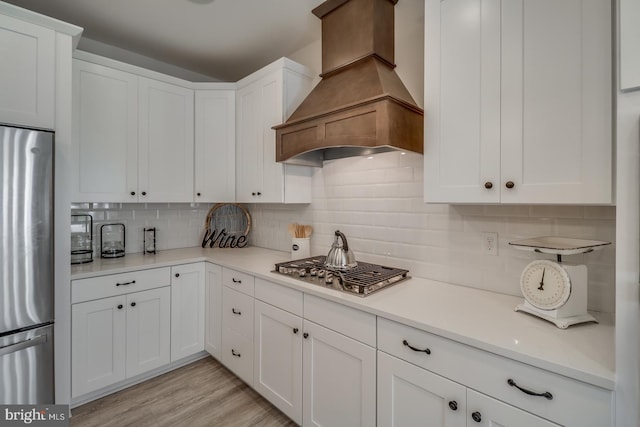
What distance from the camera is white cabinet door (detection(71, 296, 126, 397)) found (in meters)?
1.96

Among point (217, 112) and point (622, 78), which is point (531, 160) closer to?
point (622, 78)

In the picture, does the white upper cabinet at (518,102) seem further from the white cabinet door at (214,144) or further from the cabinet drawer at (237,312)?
the white cabinet door at (214,144)

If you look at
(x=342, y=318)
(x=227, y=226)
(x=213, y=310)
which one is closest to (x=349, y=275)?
(x=342, y=318)

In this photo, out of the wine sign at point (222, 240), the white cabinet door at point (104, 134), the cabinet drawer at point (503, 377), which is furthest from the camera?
the wine sign at point (222, 240)

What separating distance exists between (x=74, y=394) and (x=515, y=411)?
251 cm

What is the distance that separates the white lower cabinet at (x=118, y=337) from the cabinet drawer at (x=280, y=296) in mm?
907

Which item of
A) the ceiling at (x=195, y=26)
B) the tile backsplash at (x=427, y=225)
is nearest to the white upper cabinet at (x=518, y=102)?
the tile backsplash at (x=427, y=225)

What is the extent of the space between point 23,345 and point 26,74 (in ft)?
4.85

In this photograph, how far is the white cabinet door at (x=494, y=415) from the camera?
38.1 inches

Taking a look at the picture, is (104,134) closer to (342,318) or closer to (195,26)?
(195,26)

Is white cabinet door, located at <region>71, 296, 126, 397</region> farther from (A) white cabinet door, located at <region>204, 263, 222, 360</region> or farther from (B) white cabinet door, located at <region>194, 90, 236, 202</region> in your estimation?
(B) white cabinet door, located at <region>194, 90, 236, 202</region>

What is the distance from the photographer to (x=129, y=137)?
96.2 inches

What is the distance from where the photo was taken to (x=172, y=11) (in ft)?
7.09

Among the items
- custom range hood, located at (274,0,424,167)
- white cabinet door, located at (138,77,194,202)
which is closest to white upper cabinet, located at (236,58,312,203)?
custom range hood, located at (274,0,424,167)
